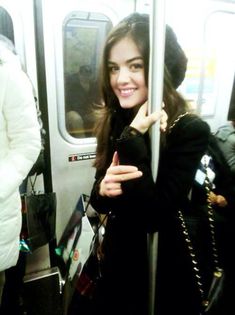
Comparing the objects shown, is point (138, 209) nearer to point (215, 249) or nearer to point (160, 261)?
point (160, 261)

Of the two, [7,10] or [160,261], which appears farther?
[7,10]

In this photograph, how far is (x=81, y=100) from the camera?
2.29 metres

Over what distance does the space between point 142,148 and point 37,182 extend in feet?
A: 4.84

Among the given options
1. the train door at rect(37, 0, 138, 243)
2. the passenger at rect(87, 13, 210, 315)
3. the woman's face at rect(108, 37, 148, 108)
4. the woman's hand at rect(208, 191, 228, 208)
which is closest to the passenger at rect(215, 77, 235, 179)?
the woman's hand at rect(208, 191, 228, 208)

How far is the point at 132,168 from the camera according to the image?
94 cm

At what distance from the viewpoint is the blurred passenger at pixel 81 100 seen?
223 centimetres

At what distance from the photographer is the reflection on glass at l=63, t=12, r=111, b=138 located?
212cm

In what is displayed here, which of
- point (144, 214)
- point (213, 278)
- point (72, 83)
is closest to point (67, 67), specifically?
point (72, 83)

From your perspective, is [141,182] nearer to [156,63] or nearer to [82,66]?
[156,63]

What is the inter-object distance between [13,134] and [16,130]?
0.08 ft

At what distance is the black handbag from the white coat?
55 cm

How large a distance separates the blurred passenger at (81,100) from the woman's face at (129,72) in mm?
1152

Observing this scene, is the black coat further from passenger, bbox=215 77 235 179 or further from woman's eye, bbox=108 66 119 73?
passenger, bbox=215 77 235 179

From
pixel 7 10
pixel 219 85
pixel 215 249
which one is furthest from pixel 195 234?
pixel 219 85
